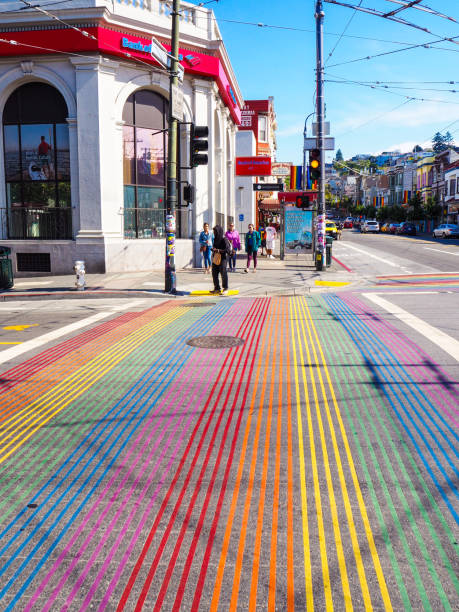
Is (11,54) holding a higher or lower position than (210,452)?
higher

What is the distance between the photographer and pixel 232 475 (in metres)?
3.87

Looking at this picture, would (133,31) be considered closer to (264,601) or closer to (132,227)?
(132,227)

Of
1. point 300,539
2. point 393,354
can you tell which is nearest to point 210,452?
point 300,539

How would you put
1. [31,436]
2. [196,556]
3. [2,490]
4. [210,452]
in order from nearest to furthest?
1. [196,556]
2. [2,490]
3. [210,452]
4. [31,436]

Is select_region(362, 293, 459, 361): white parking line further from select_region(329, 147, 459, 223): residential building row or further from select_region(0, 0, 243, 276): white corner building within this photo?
select_region(329, 147, 459, 223): residential building row

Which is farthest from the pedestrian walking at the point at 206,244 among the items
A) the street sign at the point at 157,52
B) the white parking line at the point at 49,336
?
the white parking line at the point at 49,336

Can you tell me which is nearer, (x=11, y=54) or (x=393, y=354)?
(x=393, y=354)

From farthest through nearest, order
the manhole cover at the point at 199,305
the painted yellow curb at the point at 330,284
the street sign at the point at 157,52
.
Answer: the painted yellow curb at the point at 330,284 → the street sign at the point at 157,52 → the manhole cover at the point at 199,305

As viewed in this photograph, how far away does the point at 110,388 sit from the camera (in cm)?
603

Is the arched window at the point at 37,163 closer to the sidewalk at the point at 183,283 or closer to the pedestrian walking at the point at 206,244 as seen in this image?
the sidewalk at the point at 183,283

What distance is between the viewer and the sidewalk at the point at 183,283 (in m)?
15.1

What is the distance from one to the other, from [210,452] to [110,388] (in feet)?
6.88

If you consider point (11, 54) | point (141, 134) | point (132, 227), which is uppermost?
point (11, 54)

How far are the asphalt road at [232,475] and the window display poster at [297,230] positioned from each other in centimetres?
1748
